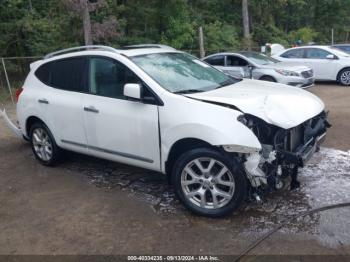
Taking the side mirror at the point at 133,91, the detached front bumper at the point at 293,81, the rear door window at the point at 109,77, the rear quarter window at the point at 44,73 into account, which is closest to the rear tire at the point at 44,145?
the rear quarter window at the point at 44,73

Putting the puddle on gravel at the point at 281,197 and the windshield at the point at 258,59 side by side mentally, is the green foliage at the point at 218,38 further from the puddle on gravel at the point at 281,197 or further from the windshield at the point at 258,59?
the puddle on gravel at the point at 281,197

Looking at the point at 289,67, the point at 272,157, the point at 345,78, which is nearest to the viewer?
the point at 272,157

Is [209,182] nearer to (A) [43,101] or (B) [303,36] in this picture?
(A) [43,101]

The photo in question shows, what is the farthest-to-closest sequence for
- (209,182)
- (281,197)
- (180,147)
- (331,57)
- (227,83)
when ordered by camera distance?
(331,57) → (227,83) → (281,197) → (180,147) → (209,182)

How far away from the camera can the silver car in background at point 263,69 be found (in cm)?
1225

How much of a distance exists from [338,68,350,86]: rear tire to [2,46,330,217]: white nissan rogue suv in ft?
31.9

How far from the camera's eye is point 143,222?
4.41m

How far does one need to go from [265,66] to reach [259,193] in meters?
8.96

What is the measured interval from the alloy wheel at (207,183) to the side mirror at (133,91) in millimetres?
947

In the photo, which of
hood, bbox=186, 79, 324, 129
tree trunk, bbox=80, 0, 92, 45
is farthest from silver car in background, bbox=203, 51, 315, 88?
hood, bbox=186, 79, 324, 129

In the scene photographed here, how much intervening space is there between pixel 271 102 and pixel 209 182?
106cm

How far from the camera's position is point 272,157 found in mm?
4137

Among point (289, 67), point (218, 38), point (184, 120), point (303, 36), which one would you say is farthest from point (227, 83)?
point (303, 36)

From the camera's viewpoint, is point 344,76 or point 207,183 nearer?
point 207,183
